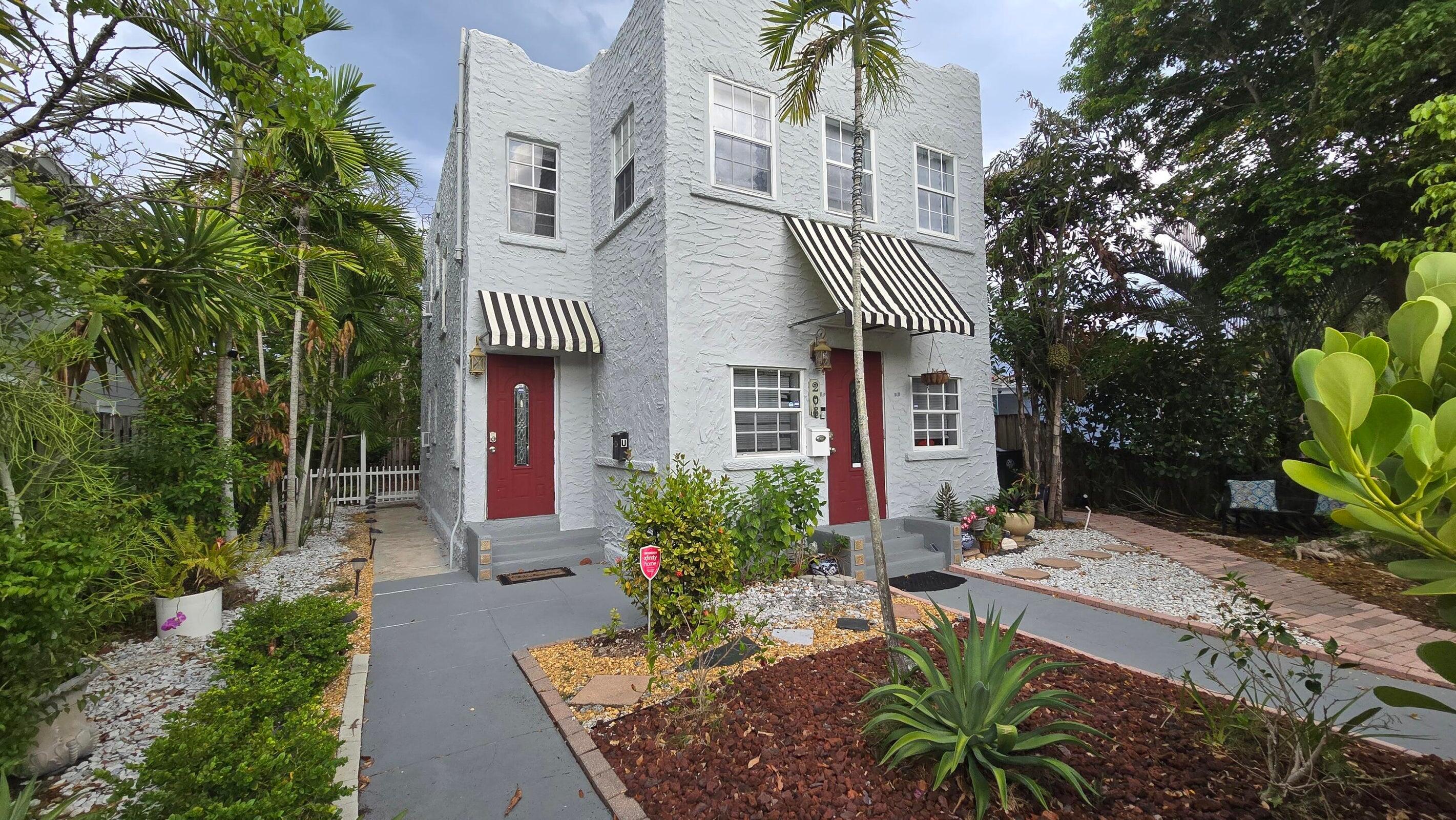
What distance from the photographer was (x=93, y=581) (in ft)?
13.3

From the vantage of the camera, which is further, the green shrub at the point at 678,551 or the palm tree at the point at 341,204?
the palm tree at the point at 341,204

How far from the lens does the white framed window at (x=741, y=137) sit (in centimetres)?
749

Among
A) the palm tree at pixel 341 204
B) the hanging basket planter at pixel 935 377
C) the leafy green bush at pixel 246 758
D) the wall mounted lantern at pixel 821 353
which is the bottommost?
the leafy green bush at pixel 246 758

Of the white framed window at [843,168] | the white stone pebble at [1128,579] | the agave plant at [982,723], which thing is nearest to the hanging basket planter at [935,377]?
the white framed window at [843,168]

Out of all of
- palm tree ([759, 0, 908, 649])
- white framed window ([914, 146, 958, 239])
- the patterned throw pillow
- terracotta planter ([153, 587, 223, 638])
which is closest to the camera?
palm tree ([759, 0, 908, 649])

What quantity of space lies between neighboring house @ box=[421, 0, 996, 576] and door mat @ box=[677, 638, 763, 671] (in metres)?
2.67

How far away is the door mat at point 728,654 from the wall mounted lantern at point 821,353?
13.0ft

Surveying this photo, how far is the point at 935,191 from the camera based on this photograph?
9.45 metres

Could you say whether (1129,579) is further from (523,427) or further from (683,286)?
(523,427)

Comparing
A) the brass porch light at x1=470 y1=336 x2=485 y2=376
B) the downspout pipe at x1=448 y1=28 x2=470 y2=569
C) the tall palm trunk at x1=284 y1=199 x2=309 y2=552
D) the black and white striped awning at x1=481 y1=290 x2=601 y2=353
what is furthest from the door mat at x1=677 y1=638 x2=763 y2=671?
the tall palm trunk at x1=284 y1=199 x2=309 y2=552

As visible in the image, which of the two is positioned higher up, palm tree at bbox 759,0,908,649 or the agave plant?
palm tree at bbox 759,0,908,649

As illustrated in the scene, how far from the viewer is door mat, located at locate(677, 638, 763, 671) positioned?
4203 millimetres

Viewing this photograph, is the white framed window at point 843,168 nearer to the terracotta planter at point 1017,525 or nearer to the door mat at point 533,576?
the terracotta planter at point 1017,525

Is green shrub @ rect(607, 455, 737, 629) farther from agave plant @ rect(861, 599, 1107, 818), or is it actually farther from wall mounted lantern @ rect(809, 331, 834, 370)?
wall mounted lantern @ rect(809, 331, 834, 370)
